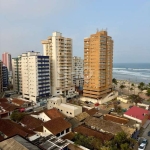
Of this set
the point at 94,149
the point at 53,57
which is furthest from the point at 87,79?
the point at 94,149

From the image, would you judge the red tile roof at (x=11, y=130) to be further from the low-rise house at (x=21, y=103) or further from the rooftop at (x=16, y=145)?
the low-rise house at (x=21, y=103)

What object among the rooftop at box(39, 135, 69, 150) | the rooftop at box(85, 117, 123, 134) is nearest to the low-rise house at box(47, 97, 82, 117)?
the rooftop at box(85, 117, 123, 134)

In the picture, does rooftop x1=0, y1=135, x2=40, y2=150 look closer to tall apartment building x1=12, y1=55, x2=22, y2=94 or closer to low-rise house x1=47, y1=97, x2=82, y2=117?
low-rise house x1=47, y1=97, x2=82, y2=117

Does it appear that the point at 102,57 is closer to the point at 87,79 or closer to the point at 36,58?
the point at 87,79

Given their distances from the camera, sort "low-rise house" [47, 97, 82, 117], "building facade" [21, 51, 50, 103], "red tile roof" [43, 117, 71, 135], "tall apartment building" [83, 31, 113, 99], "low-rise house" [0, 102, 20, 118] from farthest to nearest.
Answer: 1. "tall apartment building" [83, 31, 113, 99]
2. "building facade" [21, 51, 50, 103]
3. "low-rise house" [0, 102, 20, 118]
4. "low-rise house" [47, 97, 82, 117]
5. "red tile roof" [43, 117, 71, 135]

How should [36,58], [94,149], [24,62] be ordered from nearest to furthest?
[94,149]
[36,58]
[24,62]

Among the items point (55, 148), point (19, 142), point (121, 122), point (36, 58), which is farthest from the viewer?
Result: point (36, 58)

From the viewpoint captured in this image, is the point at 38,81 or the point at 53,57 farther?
the point at 53,57
